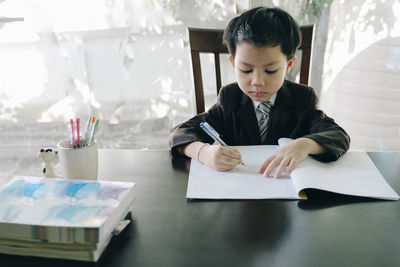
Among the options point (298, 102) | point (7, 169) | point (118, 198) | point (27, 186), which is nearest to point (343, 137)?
point (298, 102)

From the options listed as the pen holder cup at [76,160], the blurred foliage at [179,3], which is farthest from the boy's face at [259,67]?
the blurred foliage at [179,3]

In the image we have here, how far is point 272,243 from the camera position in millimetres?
512

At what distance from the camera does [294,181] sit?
68 cm

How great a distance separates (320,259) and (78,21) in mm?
1648

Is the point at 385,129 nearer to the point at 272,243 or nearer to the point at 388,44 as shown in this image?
the point at 388,44

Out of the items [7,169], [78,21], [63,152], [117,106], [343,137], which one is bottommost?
[7,169]

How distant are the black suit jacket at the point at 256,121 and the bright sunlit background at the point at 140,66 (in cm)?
80

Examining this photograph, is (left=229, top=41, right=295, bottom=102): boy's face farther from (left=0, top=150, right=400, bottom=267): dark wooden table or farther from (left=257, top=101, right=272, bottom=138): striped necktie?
(left=0, top=150, right=400, bottom=267): dark wooden table

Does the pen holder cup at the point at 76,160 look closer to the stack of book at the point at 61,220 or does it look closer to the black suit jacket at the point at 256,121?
the stack of book at the point at 61,220

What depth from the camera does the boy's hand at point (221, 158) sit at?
761 mm

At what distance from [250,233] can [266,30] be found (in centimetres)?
55

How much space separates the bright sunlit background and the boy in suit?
81 centimetres

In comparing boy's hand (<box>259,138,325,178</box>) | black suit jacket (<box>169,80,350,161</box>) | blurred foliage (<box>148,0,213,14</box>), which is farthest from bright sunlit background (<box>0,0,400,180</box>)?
boy's hand (<box>259,138,325,178</box>)

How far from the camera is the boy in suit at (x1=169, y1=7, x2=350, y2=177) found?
78cm
